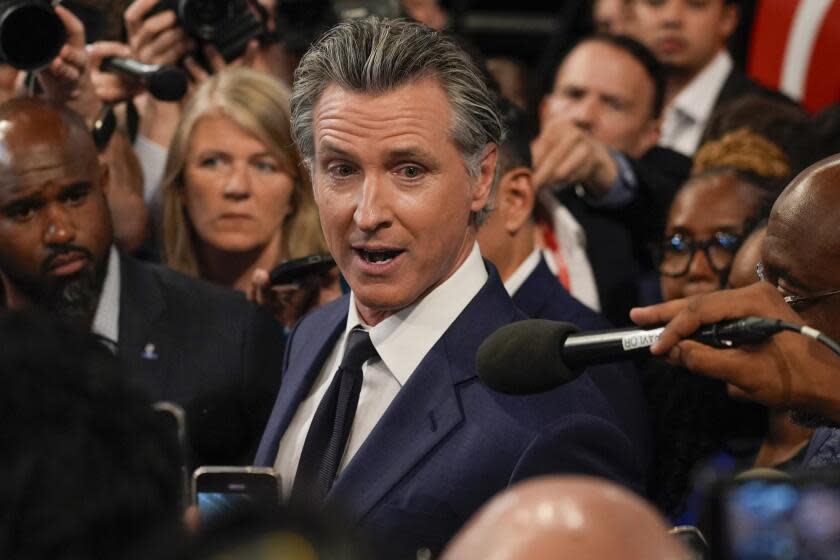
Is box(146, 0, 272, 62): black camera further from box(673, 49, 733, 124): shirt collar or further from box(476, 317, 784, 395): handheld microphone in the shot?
box(476, 317, 784, 395): handheld microphone

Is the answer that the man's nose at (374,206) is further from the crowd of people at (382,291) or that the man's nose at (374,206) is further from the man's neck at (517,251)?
the man's neck at (517,251)

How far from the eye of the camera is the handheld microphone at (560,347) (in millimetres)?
1679

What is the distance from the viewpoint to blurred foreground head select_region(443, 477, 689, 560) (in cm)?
117

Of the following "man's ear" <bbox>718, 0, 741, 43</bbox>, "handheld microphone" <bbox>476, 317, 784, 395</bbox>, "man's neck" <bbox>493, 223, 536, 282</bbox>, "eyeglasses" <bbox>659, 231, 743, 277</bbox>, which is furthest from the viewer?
"man's ear" <bbox>718, 0, 741, 43</bbox>

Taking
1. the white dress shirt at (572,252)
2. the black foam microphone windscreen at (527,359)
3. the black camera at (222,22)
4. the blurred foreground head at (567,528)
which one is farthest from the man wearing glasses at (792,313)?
the black camera at (222,22)

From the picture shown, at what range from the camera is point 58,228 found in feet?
10.4

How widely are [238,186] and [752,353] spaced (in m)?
2.33

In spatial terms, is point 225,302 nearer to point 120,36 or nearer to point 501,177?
point 501,177

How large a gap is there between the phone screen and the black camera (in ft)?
9.68

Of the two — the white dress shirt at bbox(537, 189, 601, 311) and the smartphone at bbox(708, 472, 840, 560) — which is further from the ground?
the smartphone at bbox(708, 472, 840, 560)

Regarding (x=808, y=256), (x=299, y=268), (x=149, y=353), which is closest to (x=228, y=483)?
(x=808, y=256)

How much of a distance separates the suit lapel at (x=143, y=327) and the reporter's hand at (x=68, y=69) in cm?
48

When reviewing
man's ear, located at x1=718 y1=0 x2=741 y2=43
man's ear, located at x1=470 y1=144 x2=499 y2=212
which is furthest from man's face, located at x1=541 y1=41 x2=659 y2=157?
man's ear, located at x1=470 y1=144 x2=499 y2=212

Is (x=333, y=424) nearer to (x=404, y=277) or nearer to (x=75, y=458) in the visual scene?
(x=404, y=277)
